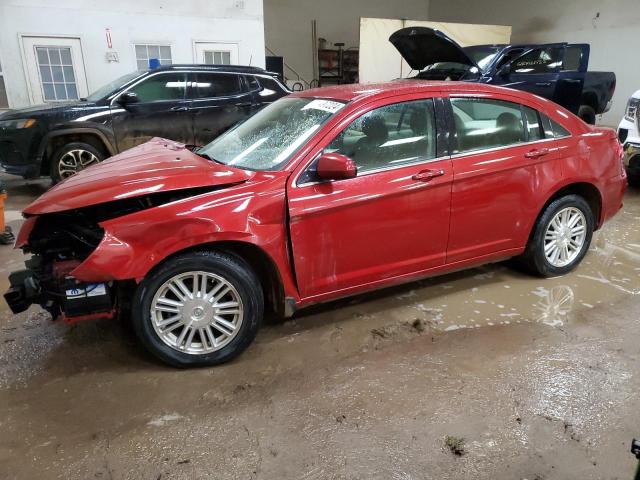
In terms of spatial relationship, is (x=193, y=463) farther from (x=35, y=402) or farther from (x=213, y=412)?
(x=35, y=402)

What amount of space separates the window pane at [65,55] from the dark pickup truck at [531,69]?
6.67 meters

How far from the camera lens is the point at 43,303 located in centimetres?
267

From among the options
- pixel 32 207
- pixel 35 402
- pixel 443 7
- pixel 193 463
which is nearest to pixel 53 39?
pixel 32 207

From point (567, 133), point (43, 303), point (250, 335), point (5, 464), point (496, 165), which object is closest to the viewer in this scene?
point (5, 464)

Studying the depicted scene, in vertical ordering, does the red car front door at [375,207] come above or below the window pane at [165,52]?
below

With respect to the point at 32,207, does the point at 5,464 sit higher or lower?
lower

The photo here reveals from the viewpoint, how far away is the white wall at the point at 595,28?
12672mm

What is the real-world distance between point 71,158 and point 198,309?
A: 16.6ft

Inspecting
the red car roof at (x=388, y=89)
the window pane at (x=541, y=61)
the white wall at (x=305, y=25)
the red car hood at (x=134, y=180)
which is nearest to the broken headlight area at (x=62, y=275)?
the red car hood at (x=134, y=180)

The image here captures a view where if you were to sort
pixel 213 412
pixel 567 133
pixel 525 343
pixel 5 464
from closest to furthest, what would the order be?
pixel 5 464, pixel 213 412, pixel 525 343, pixel 567 133

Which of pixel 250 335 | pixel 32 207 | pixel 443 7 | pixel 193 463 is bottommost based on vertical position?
pixel 193 463

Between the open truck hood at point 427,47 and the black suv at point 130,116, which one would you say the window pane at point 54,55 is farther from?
the open truck hood at point 427,47

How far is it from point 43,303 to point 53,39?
894cm

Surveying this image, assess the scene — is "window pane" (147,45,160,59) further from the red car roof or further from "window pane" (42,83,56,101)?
the red car roof
